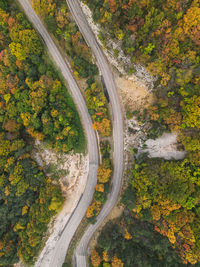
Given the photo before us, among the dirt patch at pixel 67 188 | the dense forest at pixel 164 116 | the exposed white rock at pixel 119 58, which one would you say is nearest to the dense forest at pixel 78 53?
the exposed white rock at pixel 119 58

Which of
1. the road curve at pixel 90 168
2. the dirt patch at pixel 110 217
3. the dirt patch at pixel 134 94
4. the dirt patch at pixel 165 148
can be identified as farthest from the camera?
the road curve at pixel 90 168

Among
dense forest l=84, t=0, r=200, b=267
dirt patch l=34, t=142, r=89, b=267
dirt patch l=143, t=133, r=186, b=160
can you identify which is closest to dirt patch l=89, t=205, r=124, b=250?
dense forest l=84, t=0, r=200, b=267

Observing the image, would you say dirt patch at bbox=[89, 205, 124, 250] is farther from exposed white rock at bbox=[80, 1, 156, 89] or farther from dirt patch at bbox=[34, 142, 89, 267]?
exposed white rock at bbox=[80, 1, 156, 89]

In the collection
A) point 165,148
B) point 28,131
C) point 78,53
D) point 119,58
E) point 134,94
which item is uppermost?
point 78,53

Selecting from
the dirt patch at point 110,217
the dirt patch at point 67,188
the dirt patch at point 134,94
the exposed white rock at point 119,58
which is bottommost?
the dirt patch at point 110,217

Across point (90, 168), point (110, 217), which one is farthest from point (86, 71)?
point (110, 217)

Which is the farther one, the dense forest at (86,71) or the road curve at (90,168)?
the road curve at (90,168)

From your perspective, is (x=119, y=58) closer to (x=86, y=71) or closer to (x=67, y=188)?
(x=86, y=71)

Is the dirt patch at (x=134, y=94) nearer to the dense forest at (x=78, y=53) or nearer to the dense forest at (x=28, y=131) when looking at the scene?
the dense forest at (x=78, y=53)
